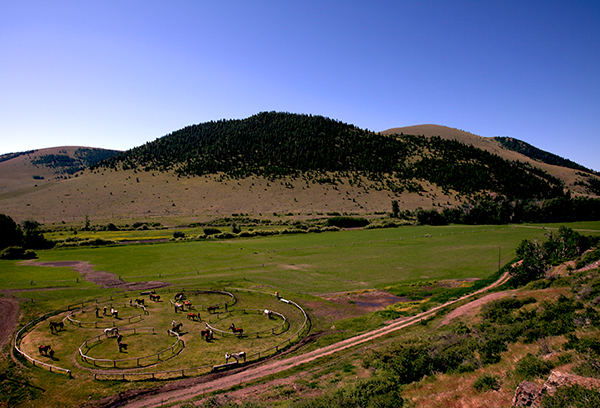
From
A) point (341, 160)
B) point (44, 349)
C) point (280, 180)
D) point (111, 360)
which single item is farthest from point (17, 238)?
point (341, 160)

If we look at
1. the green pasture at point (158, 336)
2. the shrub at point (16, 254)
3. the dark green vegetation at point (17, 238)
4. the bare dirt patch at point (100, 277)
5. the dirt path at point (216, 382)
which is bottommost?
the dirt path at point (216, 382)

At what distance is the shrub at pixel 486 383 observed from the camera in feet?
43.9

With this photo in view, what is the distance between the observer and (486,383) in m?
13.7

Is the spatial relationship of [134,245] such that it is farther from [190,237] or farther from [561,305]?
[561,305]

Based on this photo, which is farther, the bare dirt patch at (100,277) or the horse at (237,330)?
the bare dirt patch at (100,277)

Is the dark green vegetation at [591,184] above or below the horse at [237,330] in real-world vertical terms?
above

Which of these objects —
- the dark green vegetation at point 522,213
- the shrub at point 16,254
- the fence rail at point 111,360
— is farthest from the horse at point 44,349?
the dark green vegetation at point 522,213

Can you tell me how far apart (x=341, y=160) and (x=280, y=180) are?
133ft

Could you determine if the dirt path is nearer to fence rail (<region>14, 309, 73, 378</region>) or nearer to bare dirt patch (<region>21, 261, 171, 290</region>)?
fence rail (<region>14, 309, 73, 378</region>)

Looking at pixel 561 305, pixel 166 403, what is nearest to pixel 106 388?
pixel 166 403

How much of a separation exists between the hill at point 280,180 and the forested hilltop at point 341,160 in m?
0.58

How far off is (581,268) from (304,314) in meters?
29.1

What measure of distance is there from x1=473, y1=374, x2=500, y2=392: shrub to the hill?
317ft

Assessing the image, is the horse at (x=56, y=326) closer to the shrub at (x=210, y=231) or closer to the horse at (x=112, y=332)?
the horse at (x=112, y=332)
